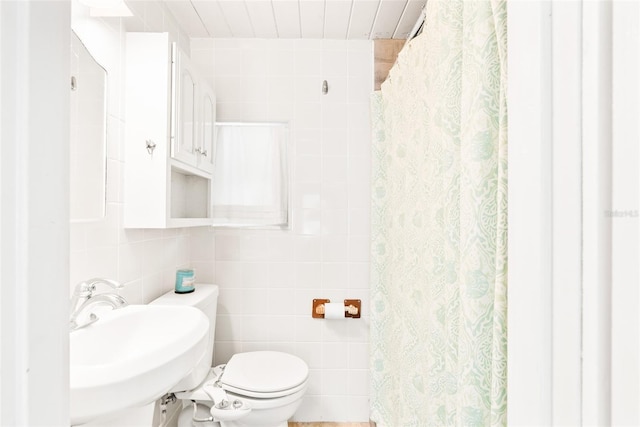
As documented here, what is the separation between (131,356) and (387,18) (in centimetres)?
183

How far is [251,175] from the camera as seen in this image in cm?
212

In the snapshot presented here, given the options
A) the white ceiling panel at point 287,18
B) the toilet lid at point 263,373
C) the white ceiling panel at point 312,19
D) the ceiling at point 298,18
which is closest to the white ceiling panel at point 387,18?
the ceiling at point 298,18

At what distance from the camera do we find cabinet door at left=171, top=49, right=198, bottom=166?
4.92ft

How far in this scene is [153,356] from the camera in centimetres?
84

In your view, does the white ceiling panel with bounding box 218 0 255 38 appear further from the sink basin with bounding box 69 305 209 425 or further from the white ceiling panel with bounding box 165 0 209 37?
the sink basin with bounding box 69 305 209 425

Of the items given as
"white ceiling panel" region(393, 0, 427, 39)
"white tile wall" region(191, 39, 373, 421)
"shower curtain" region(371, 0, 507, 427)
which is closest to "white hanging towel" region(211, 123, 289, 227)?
"white tile wall" region(191, 39, 373, 421)

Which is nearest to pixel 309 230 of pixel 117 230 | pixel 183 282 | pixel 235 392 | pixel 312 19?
pixel 183 282

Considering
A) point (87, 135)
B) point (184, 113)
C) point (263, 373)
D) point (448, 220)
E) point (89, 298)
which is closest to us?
point (448, 220)

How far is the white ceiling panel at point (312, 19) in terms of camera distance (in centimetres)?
175

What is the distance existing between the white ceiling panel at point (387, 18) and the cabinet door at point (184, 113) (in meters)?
0.96

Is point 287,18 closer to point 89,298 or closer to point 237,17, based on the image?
point 237,17

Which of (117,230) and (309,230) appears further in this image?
(309,230)
